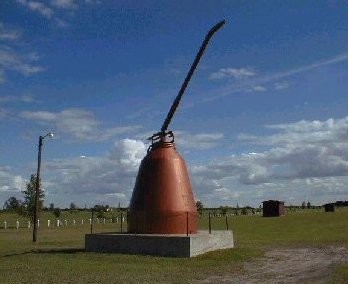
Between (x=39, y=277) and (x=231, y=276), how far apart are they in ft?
16.3

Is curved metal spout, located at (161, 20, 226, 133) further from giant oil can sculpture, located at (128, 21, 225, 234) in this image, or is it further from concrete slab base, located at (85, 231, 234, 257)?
concrete slab base, located at (85, 231, 234, 257)

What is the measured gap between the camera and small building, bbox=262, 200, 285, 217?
59156 millimetres

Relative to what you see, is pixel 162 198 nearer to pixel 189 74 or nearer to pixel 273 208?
pixel 189 74

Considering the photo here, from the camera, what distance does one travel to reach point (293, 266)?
16.0 m

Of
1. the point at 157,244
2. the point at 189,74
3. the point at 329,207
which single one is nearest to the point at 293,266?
the point at 157,244

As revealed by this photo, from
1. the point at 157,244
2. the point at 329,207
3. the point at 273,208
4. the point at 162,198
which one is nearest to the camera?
the point at 157,244

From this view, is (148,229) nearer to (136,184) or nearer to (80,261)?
(136,184)

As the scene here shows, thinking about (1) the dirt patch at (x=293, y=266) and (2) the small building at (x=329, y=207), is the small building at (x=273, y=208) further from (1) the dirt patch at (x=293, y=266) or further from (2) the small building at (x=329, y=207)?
(1) the dirt patch at (x=293, y=266)

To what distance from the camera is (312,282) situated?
12602 millimetres

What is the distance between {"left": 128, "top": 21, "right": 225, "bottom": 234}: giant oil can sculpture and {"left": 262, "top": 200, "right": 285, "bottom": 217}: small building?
128ft

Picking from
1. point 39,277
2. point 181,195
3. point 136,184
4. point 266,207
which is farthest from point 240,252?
point 266,207

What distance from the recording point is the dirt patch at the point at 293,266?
43.3ft

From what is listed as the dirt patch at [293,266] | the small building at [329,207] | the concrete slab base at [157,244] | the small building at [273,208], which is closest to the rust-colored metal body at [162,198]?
the concrete slab base at [157,244]

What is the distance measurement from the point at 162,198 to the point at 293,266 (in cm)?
640
